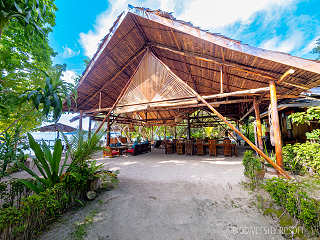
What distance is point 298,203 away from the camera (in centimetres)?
181

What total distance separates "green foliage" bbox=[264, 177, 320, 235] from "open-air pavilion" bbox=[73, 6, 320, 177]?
5.55ft

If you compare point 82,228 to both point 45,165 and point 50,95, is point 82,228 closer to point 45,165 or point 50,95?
point 45,165

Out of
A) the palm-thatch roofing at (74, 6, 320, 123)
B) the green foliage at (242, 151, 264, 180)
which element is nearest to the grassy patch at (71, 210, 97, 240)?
the green foliage at (242, 151, 264, 180)

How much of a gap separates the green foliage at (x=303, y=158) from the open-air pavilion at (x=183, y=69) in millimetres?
710

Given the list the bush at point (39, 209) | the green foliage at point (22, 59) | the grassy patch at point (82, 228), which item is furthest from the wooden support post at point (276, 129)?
the green foliage at point (22, 59)

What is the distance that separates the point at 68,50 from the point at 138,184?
4452cm

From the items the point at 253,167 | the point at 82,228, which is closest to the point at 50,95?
the point at 82,228

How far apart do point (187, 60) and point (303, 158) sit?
17.0 feet

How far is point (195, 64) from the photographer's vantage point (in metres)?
5.71

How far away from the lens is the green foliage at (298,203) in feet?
5.44

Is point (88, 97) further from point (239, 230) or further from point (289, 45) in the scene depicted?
point (289, 45)

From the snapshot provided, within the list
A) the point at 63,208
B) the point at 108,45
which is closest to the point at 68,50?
the point at 108,45

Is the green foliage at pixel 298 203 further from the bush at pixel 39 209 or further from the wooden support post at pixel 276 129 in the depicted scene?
the bush at pixel 39 209

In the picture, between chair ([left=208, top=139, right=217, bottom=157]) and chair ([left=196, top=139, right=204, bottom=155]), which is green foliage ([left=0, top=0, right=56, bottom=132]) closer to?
chair ([left=196, top=139, right=204, bottom=155])
